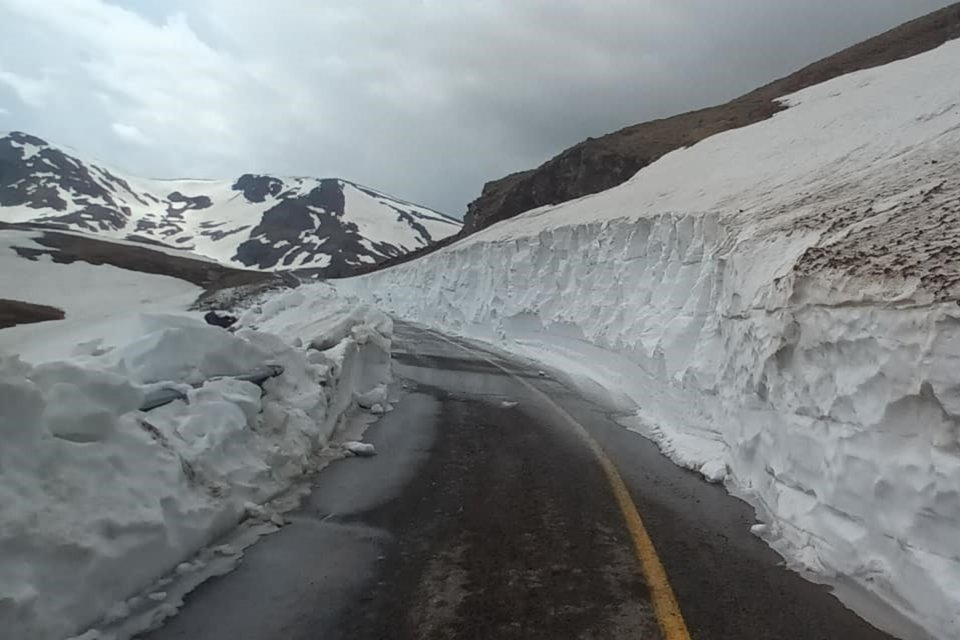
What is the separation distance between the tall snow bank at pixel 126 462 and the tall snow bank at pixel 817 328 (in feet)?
14.6

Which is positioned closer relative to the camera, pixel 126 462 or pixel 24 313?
pixel 126 462

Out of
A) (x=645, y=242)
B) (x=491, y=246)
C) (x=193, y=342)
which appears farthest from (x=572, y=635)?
(x=491, y=246)

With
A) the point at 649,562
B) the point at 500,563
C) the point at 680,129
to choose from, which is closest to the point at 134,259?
the point at 680,129

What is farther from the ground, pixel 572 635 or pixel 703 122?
pixel 703 122

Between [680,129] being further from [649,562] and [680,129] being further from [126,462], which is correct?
[126,462]

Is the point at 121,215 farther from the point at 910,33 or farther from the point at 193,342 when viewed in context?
the point at 193,342

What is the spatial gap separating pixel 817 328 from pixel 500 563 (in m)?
3.95

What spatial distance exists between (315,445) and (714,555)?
4.52 meters

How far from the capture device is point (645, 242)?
18.6m

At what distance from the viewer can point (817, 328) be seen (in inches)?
262

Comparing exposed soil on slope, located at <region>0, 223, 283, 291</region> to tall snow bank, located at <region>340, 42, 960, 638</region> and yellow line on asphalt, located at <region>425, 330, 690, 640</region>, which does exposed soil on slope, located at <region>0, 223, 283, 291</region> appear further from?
yellow line on asphalt, located at <region>425, 330, 690, 640</region>

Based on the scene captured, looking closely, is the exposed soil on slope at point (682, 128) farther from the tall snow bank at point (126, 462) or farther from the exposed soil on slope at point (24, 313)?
the exposed soil on slope at point (24, 313)

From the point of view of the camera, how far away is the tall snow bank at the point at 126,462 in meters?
3.70

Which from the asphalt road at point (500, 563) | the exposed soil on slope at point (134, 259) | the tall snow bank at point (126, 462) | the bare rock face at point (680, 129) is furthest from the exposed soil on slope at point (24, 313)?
the bare rock face at point (680, 129)
